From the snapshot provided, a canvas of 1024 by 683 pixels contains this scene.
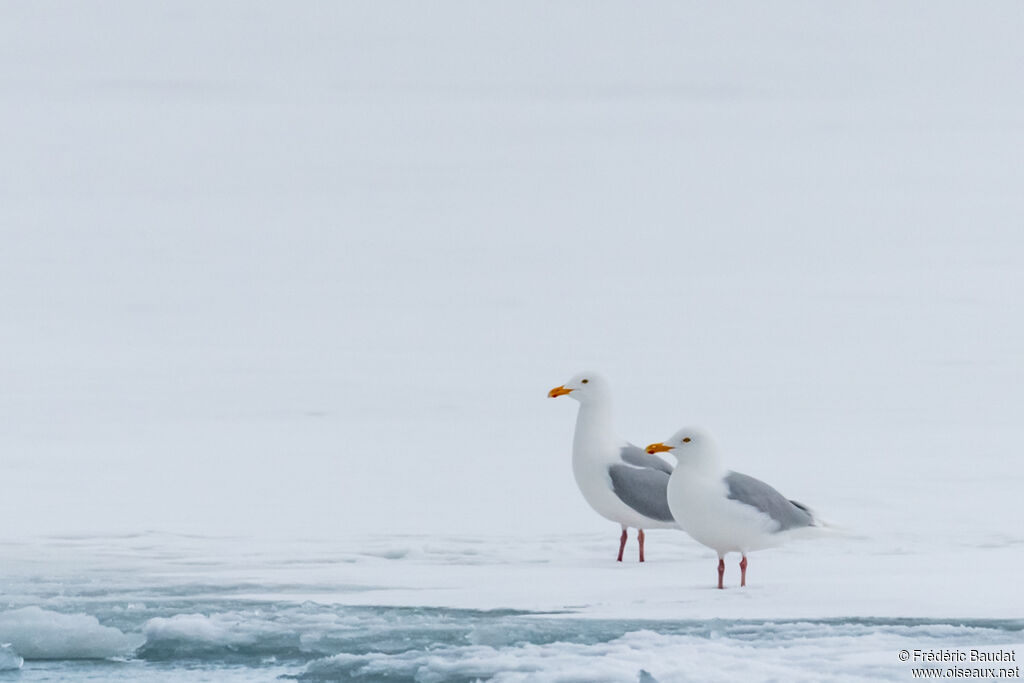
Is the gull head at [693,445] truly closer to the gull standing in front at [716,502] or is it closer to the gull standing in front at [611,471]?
the gull standing in front at [716,502]

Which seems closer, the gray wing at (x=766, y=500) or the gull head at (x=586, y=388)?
the gray wing at (x=766, y=500)

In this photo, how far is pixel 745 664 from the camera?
6.74 meters

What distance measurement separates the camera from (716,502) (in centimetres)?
812

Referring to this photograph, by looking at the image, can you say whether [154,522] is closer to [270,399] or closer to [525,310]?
[270,399]

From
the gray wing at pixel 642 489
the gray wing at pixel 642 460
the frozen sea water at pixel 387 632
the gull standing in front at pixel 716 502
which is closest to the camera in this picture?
the frozen sea water at pixel 387 632

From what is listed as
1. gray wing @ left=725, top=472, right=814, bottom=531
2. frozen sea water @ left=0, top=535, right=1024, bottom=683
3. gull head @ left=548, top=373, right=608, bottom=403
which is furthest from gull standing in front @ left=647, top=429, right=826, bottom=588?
gull head @ left=548, top=373, right=608, bottom=403

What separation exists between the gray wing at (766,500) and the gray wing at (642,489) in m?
0.63

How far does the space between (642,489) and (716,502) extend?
2.60 ft

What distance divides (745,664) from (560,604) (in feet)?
4.31

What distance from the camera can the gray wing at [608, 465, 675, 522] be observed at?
29.0 feet

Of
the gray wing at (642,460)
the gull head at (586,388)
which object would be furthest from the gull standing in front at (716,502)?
the gull head at (586,388)

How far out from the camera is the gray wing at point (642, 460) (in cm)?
910

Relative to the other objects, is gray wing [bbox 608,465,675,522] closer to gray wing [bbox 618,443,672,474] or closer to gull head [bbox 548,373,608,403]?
gray wing [bbox 618,443,672,474]

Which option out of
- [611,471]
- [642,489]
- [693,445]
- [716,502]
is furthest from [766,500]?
[611,471]
